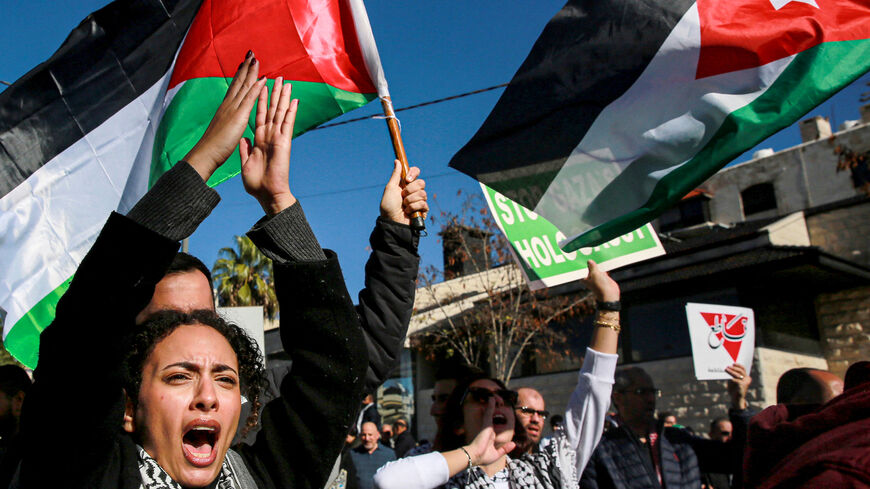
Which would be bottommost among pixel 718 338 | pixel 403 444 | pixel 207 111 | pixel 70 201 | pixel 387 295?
pixel 403 444

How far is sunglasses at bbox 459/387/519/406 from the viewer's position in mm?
3262

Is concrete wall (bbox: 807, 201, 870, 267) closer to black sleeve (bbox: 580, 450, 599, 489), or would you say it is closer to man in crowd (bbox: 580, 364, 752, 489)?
man in crowd (bbox: 580, 364, 752, 489)

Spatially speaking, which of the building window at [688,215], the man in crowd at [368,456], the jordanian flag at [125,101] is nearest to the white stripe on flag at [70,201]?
the jordanian flag at [125,101]

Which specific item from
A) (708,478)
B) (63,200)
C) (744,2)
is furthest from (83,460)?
(708,478)

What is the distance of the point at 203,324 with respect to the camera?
73.4 inches

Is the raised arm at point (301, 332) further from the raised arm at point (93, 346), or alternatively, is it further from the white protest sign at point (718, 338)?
the white protest sign at point (718, 338)

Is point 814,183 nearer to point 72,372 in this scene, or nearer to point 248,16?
point 248,16

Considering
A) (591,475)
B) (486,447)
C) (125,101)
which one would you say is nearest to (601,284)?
(486,447)

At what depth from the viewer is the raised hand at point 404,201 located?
8.12 feet

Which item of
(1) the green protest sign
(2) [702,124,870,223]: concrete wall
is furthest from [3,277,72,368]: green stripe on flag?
(2) [702,124,870,223]: concrete wall

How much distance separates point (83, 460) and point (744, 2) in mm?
3188

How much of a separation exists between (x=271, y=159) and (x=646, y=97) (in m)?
2.10

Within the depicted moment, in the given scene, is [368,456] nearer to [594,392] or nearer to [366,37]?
[594,392]

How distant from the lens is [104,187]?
356cm
